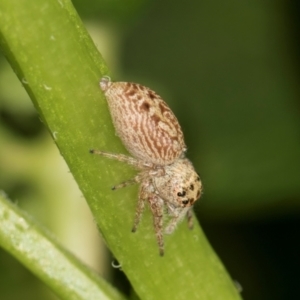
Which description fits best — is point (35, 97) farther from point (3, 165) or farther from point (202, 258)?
point (3, 165)

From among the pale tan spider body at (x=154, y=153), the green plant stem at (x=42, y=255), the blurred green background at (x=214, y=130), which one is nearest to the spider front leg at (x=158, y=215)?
the pale tan spider body at (x=154, y=153)

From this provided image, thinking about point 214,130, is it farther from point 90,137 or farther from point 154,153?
point 90,137

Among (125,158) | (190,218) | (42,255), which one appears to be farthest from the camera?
(190,218)

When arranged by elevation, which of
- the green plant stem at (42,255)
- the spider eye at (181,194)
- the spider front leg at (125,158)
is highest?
the spider front leg at (125,158)

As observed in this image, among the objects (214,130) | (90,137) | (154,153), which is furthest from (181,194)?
(214,130)

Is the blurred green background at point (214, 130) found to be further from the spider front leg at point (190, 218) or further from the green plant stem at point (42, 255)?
the green plant stem at point (42, 255)

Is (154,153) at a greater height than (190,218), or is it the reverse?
(154,153)
